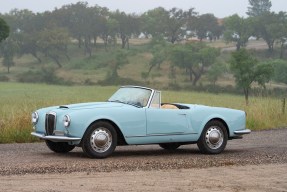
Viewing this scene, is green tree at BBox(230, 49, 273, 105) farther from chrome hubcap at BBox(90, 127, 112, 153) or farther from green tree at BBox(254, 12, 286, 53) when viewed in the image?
green tree at BBox(254, 12, 286, 53)

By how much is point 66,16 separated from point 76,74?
48.9 m

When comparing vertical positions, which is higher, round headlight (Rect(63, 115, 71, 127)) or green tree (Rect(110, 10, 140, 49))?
green tree (Rect(110, 10, 140, 49))

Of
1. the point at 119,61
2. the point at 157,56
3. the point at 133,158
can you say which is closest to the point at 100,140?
the point at 133,158

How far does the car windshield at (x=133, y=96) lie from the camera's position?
11.6 m

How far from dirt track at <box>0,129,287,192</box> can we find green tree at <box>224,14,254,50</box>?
12730 cm

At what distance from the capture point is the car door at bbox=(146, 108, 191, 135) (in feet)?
37.5

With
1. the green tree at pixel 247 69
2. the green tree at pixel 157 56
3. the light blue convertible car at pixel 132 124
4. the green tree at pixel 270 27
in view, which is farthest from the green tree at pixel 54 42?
the light blue convertible car at pixel 132 124

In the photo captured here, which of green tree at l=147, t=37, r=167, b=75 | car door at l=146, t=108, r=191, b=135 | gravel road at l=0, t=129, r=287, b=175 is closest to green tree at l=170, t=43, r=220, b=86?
green tree at l=147, t=37, r=167, b=75

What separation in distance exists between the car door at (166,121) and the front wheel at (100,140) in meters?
0.84

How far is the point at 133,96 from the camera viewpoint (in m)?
11.8

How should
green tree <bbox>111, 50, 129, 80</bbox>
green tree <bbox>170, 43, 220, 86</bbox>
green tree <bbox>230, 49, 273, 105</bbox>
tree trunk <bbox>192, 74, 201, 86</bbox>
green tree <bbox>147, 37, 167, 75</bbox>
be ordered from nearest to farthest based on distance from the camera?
green tree <bbox>230, 49, 273, 105</bbox> → tree trunk <bbox>192, 74, 201, 86</bbox> → green tree <bbox>170, 43, 220, 86</bbox> → green tree <bbox>111, 50, 129, 80</bbox> → green tree <bbox>147, 37, 167, 75</bbox>

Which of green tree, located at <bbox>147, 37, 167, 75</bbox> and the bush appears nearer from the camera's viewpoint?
the bush

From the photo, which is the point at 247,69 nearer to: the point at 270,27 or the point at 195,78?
the point at 195,78

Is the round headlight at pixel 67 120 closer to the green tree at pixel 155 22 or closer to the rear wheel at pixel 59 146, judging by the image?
the rear wheel at pixel 59 146
